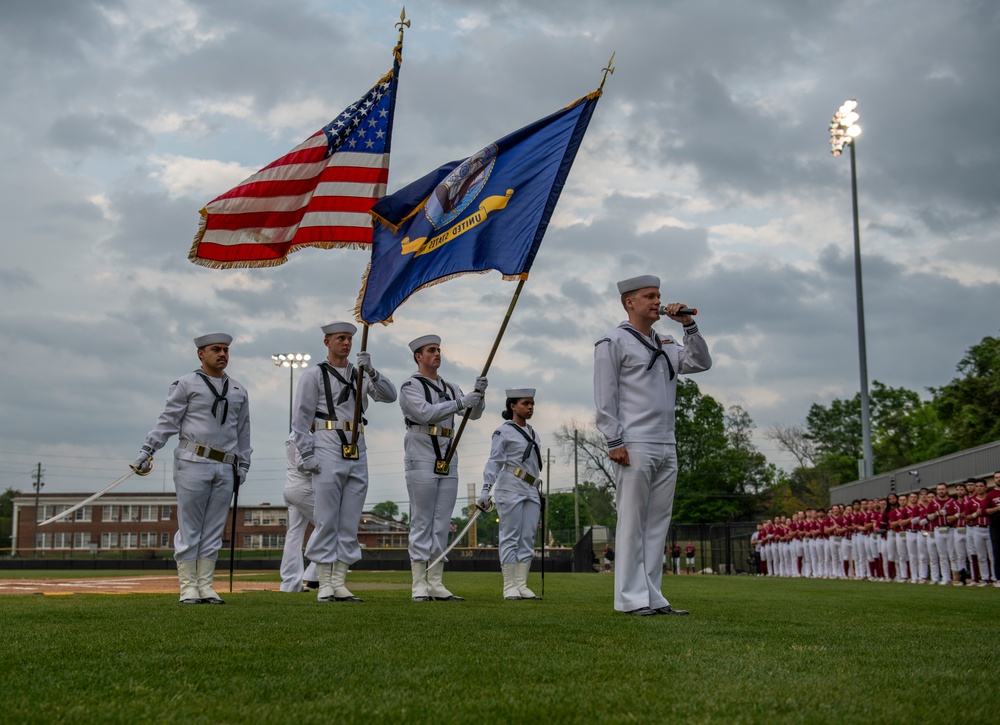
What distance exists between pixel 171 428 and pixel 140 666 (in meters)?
5.04

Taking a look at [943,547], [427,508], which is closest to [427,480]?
[427,508]

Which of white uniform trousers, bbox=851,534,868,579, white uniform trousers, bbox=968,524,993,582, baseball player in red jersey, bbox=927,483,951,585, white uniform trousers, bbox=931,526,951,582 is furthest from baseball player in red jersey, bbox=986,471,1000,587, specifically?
white uniform trousers, bbox=851,534,868,579

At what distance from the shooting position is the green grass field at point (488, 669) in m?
3.54

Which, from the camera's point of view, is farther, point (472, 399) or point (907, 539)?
point (907, 539)

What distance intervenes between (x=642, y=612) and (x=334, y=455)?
358cm

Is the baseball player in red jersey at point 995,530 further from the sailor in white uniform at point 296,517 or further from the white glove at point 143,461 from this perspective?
the white glove at point 143,461

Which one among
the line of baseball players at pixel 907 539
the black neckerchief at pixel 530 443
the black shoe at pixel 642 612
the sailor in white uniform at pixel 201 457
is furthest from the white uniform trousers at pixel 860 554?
the sailor in white uniform at pixel 201 457

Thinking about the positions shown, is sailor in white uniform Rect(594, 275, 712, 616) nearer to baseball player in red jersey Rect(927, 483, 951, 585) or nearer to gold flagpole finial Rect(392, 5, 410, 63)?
gold flagpole finial Rect(392, 5, 410, 63)

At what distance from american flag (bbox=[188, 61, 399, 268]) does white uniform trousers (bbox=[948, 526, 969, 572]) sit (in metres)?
15.9

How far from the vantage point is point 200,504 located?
9266mm

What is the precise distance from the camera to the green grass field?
3541 millimetres

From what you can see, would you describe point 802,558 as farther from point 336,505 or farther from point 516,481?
point 336,505

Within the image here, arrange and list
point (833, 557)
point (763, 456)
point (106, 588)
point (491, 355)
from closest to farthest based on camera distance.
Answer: point (491, 355) < point (106, 588) < point (833, 557) < point (763, 456)

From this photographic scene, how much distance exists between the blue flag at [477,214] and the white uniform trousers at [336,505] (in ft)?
4.59
